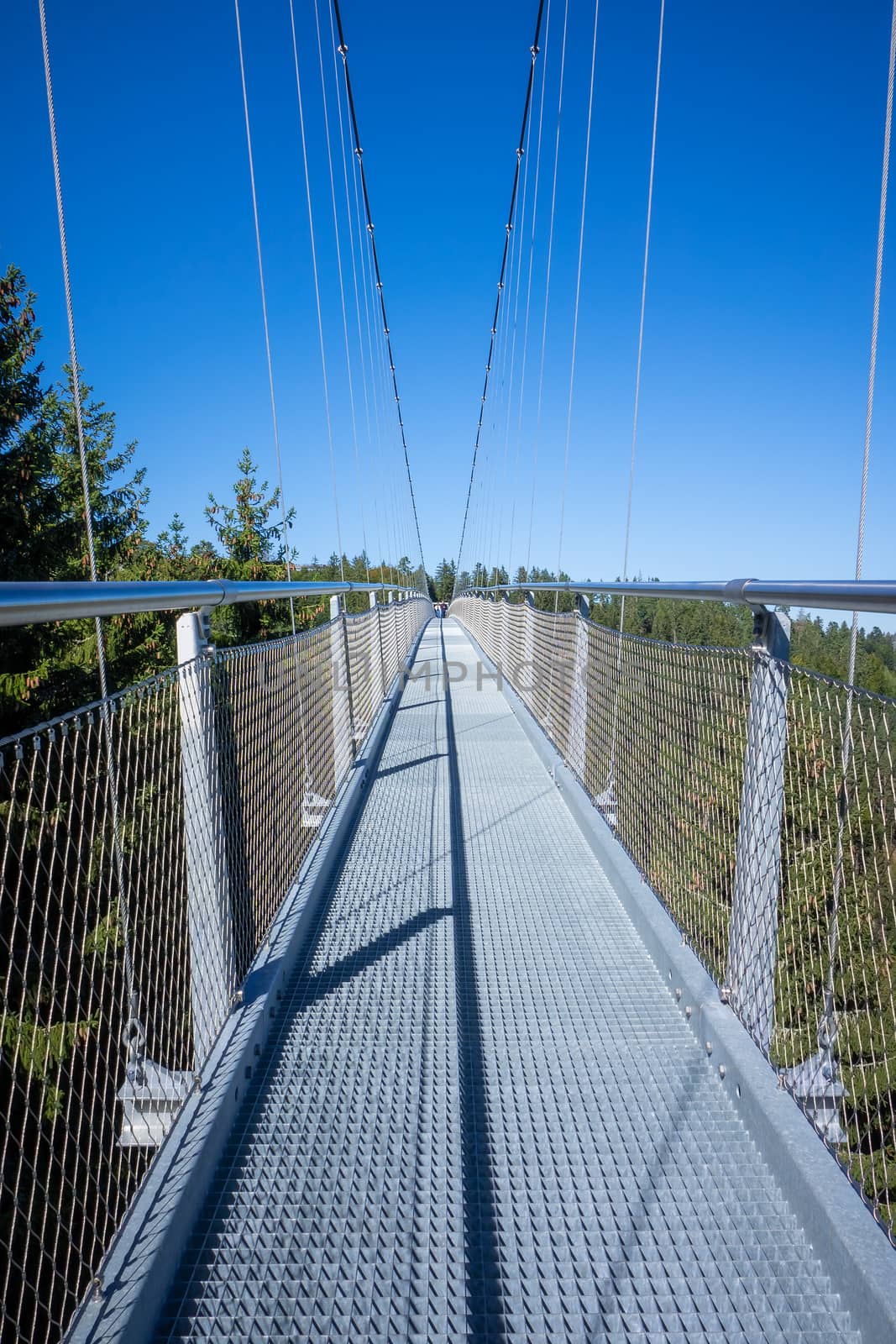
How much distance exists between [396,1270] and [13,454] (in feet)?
35.0

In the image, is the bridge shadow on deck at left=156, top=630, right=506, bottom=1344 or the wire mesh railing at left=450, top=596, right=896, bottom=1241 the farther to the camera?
the wire mesh railing at left=450, top=596, right=896, bottom=1241

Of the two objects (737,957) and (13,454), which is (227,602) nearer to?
(737,957)

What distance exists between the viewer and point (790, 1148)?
49.6 inches

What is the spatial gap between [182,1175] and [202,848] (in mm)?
567

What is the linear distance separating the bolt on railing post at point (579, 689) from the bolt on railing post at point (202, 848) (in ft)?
6.70

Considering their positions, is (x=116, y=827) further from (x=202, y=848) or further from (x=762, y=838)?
(x=762, y=838)

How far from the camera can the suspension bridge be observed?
1086mm

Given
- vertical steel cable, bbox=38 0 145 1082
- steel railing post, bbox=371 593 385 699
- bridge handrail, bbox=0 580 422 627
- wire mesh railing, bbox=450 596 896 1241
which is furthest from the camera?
steel railing post, bbox=371 593 385 699

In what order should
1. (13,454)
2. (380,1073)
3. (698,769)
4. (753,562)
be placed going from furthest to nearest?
(753,562) < (13,454) < (698,769) < (380,1073)

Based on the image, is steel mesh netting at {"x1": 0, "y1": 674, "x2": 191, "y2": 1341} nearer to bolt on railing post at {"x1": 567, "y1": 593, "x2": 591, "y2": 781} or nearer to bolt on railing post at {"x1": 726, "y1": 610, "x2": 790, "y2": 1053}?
bolt on railing post at {"x1": 726, "y1": 610, "x2": 790, "y2": 1053}

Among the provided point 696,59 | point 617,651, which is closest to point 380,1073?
point 617,651

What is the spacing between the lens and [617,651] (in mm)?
2838

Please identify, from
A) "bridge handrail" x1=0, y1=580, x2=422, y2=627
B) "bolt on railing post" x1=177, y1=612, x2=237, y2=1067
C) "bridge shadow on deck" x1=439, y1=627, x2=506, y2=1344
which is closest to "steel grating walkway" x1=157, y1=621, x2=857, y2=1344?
"bridge shadow on deck" x1=439, y1=627, x2=506, y2=1344

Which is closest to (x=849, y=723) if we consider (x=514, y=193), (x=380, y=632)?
(x=380, y=632)
